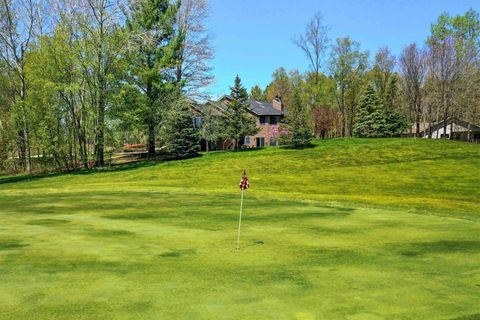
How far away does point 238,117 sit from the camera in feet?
181

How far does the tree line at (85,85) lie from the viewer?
42.6 metres

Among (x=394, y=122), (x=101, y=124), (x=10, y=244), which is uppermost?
(x=394, y=122)

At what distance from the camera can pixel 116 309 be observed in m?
6.01

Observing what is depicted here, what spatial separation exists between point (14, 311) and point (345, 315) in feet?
14.7

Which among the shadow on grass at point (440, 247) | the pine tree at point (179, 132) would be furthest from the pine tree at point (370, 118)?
the shadow on grass at point (440, 247)

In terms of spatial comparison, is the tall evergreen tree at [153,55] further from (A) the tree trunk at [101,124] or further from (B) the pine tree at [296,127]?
(B) the pine tree at [296,127]

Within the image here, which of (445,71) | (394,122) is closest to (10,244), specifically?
(394,122)

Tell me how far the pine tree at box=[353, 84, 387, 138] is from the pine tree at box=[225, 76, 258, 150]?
23101 mm

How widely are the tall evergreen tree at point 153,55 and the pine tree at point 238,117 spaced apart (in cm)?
799

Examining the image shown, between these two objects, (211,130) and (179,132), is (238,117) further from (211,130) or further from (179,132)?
(179,132)

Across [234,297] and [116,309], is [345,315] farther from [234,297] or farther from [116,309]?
[116,309]

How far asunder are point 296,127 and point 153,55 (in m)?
19.7

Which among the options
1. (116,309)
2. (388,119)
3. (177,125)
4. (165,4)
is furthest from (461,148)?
(116,309)

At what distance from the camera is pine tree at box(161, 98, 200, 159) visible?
165ft
